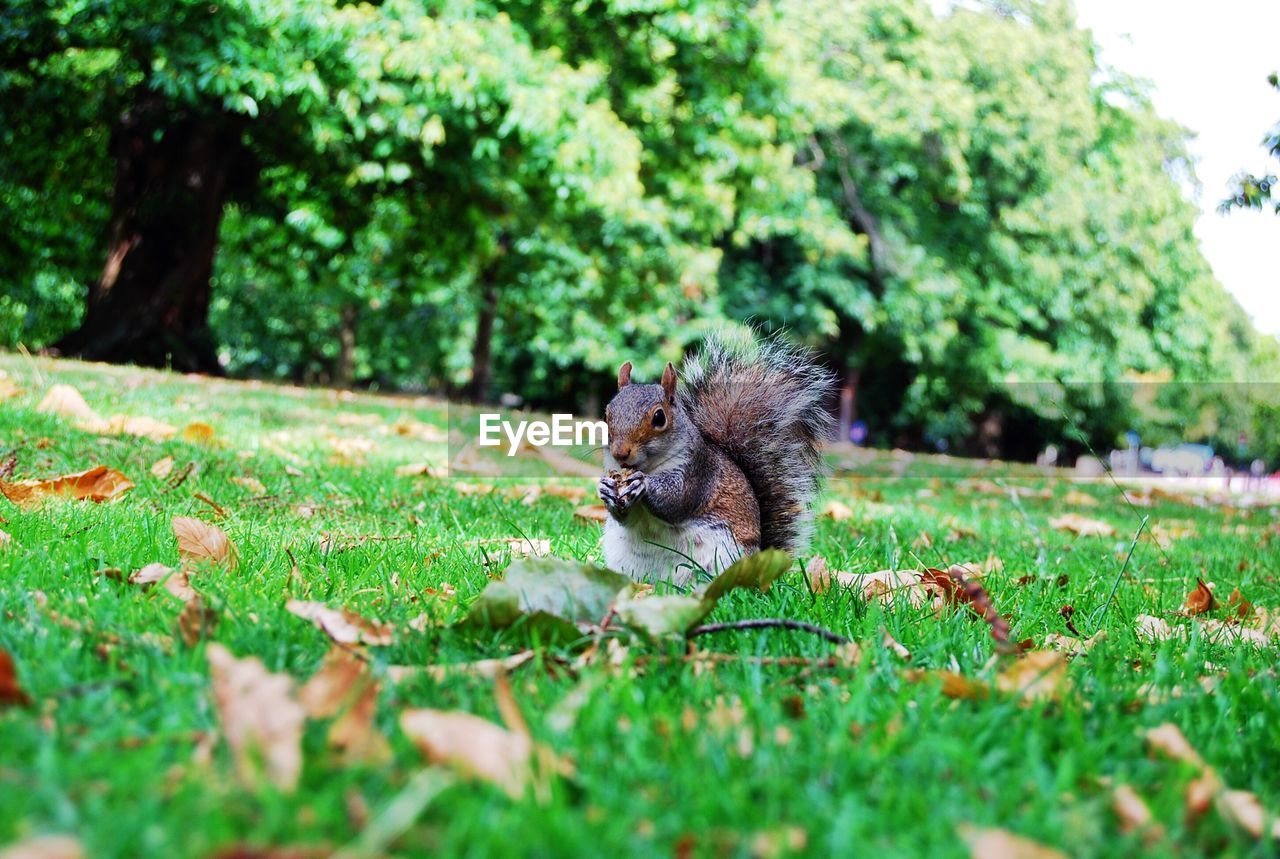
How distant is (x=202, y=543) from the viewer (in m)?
1.86

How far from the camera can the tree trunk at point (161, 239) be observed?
385 inches

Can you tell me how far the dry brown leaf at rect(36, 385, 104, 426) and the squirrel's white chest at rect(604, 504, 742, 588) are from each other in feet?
8.49

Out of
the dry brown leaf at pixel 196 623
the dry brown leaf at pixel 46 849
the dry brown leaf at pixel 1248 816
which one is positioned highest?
the dry brown leaf at pixel 1248 816

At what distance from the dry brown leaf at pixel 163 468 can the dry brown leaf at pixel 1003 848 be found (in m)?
2.69

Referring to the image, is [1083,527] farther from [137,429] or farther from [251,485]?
[137,429]

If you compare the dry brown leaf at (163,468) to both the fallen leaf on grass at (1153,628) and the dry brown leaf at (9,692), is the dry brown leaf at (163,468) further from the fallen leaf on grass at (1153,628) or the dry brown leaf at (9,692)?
the fallen leaf on grass at (1153,628)

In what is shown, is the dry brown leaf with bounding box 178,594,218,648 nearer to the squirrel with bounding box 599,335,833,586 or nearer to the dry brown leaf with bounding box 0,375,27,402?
the squirrel with bounding box 599,335,833,586

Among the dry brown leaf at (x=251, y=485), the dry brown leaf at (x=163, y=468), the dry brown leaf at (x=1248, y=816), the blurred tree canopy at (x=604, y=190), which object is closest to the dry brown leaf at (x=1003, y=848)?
Answer: the dry brown leaf at (x=1248, y=816)

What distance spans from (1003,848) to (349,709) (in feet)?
1.84

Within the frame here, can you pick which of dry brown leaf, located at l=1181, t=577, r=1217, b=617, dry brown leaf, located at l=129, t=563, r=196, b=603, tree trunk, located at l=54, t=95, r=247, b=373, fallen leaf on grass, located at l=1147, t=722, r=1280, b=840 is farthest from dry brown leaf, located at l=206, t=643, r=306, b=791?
tree trunk, located at l=54, t=95, r=247, b=373

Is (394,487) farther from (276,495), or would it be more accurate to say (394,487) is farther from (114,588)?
(114,588)

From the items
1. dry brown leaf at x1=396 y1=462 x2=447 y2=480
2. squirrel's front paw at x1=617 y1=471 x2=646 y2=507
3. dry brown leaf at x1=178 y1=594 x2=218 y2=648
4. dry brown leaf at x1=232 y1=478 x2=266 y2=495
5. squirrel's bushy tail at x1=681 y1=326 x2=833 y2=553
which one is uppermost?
squirrel's bushy tail at x1=681 y1=326 x2=833 y2=553

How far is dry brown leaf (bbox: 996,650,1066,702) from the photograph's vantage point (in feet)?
4.07

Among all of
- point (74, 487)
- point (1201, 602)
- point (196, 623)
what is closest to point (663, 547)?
point (196, 623)
